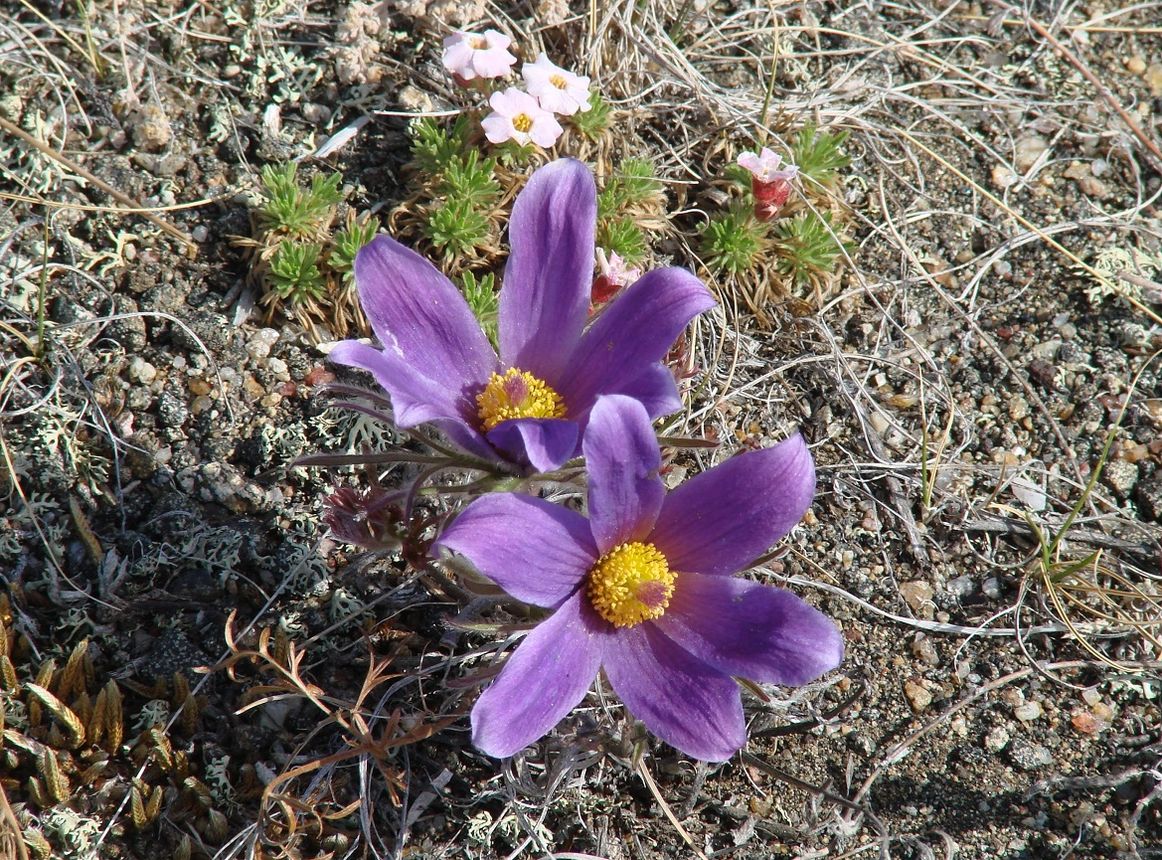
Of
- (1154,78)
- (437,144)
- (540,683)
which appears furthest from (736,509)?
(1154,78)

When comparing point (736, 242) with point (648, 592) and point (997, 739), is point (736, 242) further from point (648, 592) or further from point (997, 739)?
point (997, 739)

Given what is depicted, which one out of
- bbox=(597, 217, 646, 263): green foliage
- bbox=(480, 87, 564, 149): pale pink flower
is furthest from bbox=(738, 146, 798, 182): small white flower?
bbox=(480, 87, 564, 149): pale pink flower

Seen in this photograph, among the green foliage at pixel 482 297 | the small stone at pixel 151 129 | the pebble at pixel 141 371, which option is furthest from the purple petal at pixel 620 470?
the small stone at pixel 151 129

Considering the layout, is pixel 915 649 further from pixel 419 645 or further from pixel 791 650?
pixel 419 645

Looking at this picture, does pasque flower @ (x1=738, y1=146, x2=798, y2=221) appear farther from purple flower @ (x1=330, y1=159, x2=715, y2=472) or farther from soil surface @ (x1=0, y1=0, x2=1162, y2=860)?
purple flower @ (x1=330, y1=159, x2=715, y2=472)

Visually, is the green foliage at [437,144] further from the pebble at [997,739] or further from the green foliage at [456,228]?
the pebble at [997,739]

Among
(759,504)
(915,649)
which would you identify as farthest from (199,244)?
(915,649)
